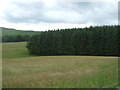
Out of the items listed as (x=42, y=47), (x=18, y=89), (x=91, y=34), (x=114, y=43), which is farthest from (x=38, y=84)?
(x=42, y=47)

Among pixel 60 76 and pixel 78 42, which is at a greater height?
pixel 78 42

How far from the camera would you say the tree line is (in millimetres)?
62956

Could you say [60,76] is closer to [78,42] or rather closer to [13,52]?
[78,42]

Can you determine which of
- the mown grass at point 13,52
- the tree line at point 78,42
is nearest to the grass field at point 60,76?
the tree line at point 78,42

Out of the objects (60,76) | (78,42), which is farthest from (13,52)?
(60,76)

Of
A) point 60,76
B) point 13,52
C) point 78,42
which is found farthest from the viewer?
point 13,52

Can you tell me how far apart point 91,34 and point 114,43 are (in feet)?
32.8

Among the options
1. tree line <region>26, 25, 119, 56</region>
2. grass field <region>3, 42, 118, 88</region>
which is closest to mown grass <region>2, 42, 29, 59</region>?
tree line <region>26, 25, 119, 56</region>

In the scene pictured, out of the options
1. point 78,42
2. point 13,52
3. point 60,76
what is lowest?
point 13,52

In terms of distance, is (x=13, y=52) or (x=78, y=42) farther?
(x=13, y=52)

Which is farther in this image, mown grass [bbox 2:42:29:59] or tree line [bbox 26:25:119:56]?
mown grass [bbox 2:42:29:59]

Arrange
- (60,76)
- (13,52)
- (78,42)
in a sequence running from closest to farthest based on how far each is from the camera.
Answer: (60,76) → (78,42) → (13,52)

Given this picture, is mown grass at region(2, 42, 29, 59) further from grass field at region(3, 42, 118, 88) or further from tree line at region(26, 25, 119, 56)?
grass field at region(3, 42, 118, 88)

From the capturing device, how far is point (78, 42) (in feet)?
228
